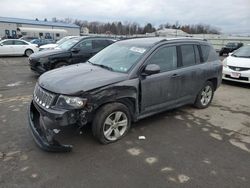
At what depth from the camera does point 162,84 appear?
456cm

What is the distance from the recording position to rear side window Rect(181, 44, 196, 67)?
16.8 ft

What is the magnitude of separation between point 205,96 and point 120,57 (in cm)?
257

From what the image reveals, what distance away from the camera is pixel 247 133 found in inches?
182

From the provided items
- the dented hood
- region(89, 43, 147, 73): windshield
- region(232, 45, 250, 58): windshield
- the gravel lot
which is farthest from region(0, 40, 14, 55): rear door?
the dented hood

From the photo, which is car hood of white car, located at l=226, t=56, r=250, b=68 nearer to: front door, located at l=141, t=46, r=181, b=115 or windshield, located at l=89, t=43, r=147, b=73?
front door, located at l=141, t=46, r=181, b=115

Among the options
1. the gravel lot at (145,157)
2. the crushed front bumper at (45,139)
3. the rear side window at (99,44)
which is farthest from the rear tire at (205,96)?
the rear side window at (99,44)

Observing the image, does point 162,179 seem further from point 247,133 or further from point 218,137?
point 247,133

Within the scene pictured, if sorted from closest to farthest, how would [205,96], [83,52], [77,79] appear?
1. [77,79]
2. [205,96]
3. [83,52]

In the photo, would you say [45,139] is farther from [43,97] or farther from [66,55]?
[66,55]

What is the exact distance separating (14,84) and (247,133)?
754 cm

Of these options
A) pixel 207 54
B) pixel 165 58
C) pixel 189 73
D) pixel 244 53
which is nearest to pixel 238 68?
pixel 244 53

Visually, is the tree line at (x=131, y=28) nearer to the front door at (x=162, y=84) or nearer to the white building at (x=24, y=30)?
the white building at (x=24, y=30)

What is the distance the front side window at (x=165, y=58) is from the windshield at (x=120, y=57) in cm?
25

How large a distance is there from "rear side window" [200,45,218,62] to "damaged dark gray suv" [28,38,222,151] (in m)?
0.03
